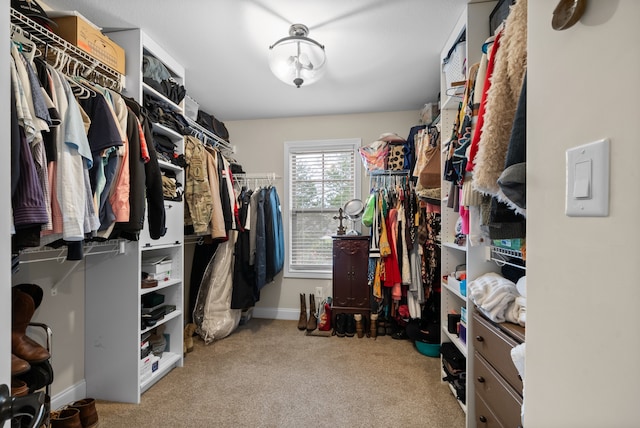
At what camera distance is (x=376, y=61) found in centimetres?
227

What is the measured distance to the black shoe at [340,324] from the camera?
115 inches

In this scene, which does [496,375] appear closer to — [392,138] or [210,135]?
[392,138]

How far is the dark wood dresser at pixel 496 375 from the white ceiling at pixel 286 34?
5.64 ft

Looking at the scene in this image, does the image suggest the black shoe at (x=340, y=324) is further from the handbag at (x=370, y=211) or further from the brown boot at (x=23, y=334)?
the brown boot at (x=23, y=334)

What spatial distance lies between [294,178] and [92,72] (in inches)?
83.8

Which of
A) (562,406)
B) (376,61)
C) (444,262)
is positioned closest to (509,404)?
(562,406)

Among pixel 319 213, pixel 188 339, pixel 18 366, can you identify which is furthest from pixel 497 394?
pixel 319 213

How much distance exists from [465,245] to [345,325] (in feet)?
5.11

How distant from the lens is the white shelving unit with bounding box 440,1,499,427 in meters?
1.61

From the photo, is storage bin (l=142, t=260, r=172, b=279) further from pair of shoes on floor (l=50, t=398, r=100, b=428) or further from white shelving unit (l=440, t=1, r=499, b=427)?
white shelving unit (l=440, t=1, r=499, b=427)

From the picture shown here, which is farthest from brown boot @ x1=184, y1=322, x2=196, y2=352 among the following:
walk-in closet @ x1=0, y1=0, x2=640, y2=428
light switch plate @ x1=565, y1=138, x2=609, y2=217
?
light switch plate @ x1=565, y1=138, x2=609, y2=217

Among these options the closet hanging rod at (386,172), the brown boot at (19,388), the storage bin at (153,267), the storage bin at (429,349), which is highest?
the closet hanging rod at (386,172)

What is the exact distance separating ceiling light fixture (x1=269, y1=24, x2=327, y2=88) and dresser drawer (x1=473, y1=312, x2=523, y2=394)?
1705mm

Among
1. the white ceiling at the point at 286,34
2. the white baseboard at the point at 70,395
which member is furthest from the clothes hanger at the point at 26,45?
the white baseboard at the point at 70,395
